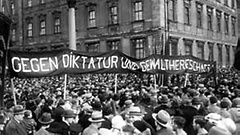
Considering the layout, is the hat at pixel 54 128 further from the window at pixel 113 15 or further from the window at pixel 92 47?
the window at pixel 92 47

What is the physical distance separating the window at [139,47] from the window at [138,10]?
5.58ft

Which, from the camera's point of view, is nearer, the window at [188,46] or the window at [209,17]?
the window at [188,46]

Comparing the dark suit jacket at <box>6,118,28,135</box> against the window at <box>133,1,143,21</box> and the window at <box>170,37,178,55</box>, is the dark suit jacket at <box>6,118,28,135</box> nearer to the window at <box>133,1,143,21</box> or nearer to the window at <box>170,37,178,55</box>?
the window at <box>133,1,143,21</box>

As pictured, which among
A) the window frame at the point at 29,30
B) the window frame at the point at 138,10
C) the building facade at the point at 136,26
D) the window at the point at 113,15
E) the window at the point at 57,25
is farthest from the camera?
the window frame at the point at 29,30

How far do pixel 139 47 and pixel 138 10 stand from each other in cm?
290

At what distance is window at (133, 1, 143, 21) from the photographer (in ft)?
91.2

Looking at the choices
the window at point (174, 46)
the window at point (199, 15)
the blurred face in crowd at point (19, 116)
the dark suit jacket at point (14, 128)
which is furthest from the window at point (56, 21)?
the dark suit jacket at point (14, 128)

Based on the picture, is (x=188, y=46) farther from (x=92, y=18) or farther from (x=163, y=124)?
(x=163, y=124)

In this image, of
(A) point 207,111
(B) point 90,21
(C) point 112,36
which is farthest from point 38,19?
(A) point 207,111

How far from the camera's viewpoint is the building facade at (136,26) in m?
27.2

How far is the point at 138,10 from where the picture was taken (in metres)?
28.0

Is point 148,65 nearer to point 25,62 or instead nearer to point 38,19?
point 25,62

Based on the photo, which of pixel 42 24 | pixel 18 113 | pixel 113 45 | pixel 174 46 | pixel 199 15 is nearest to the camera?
pixel 18 113

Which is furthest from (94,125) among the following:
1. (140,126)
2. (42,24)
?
(42,24)
